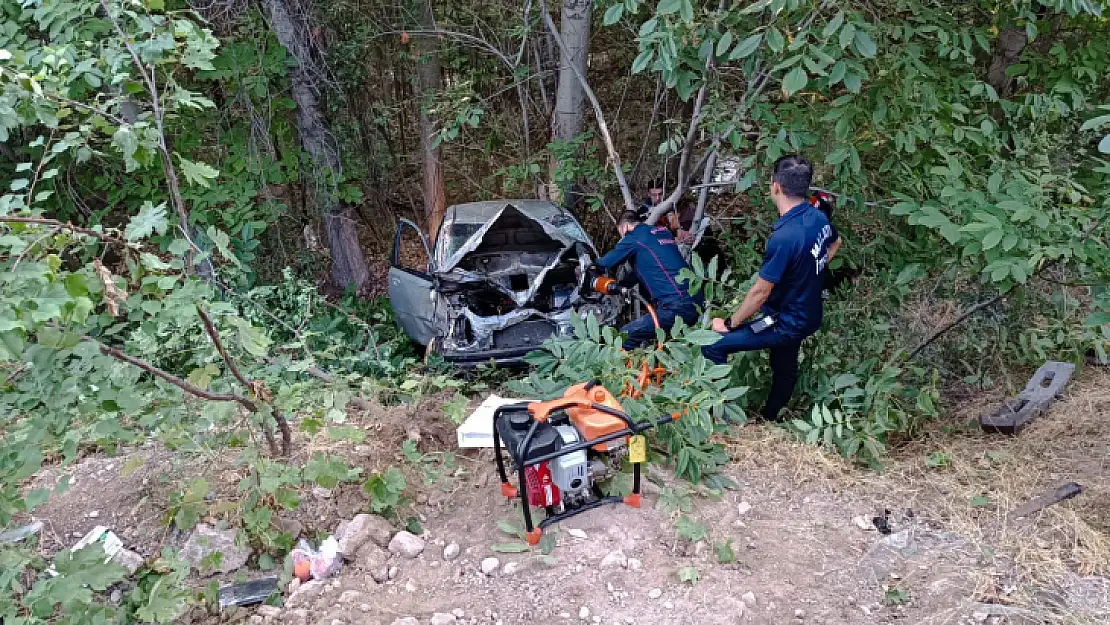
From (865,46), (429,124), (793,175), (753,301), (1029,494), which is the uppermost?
(865,46)

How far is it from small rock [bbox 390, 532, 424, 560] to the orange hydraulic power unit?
0.45 metres

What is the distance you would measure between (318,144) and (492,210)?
2.16 meters

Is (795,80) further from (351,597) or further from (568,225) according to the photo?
(568,225)

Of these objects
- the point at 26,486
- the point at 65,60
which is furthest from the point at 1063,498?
the point at 26,486

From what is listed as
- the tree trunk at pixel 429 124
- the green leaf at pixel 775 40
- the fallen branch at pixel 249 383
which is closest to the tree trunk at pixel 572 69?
the tree trunk at pixel 429 124

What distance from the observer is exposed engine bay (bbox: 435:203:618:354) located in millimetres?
6188

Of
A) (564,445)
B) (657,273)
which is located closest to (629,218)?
(657,273)

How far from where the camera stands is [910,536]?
10.4 feet

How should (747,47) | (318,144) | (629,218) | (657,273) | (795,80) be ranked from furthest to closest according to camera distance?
(318,144) < (629,218) < (657,273) < (747,47) < (795,80)

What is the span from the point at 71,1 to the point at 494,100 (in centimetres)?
577

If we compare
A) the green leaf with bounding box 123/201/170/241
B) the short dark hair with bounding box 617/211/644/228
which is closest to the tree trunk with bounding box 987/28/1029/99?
the short dark hair with bounding box 617/211/644/228

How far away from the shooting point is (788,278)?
13.4ft

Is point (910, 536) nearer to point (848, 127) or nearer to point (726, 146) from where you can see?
point (848, 127)

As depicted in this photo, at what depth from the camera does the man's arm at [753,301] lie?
400 centimetres
